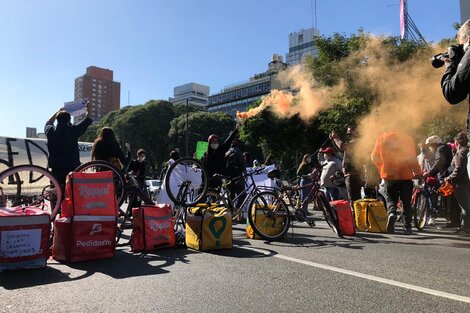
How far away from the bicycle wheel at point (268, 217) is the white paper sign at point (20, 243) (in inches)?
140

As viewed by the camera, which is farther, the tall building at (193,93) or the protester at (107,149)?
the tall building at (193,93)

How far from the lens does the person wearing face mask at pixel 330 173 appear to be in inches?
392

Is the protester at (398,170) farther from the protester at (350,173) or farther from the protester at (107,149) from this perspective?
the protester at (107,149)

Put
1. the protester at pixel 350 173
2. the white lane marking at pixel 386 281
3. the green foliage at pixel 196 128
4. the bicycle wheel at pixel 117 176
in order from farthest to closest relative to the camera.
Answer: the green foliage at pixel 196 128
the protester at pixel 350 173
the bicycle wheel at pixel 117 176
the white lane marking at pixel 386 281

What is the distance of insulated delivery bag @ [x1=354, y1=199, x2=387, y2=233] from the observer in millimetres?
8492

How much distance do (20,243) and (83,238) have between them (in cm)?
76

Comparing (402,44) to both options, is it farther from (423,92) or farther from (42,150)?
(42,150)

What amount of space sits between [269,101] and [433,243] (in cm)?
832

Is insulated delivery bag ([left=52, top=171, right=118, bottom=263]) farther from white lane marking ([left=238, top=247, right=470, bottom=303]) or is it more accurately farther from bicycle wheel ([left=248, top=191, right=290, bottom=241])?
bicycle wheel ([left=248, top=191, right=290, bottom=241])

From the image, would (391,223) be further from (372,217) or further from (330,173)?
(330,173)

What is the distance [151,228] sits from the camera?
6.35m

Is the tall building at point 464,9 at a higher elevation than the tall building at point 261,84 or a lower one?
higher

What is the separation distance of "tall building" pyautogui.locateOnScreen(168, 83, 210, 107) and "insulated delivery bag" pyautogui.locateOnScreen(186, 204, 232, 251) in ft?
408

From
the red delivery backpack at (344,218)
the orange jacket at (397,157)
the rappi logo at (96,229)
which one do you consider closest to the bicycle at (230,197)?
the red delivery backpack at (344,218)
